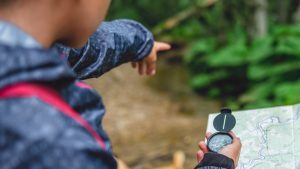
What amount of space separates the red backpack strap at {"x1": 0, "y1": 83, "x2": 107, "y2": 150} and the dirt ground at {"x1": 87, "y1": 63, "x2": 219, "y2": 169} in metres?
2.96

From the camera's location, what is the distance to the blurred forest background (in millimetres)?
4484

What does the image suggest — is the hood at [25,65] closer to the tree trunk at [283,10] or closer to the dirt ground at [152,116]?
the dirt ground at [152,116]

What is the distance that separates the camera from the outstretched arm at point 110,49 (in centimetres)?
118

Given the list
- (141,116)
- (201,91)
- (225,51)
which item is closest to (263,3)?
(225,51)

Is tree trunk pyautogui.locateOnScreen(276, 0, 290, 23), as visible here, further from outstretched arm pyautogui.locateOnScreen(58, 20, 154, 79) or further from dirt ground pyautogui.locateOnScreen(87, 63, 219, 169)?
outstretched arm pyautogui.locateOnScreen(58, 20, 154, 79)

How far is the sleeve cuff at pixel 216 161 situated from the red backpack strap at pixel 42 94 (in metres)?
0.43

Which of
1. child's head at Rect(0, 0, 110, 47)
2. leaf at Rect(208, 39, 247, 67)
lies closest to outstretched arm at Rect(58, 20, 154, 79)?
child's head at Rect(0, 0, 110, 47)

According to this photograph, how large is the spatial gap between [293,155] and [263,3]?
13.3ft

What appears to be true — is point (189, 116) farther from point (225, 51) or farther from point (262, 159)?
point (262, 159)

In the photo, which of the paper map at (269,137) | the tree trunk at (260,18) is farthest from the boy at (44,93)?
the tree trunk at (260,18)

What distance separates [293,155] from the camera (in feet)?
4.25

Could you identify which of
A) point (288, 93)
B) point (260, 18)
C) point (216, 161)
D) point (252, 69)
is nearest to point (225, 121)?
point (216, 161)

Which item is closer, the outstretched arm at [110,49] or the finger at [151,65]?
the outstretched arm at [110,49]

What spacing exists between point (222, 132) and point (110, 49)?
1.00 feet
